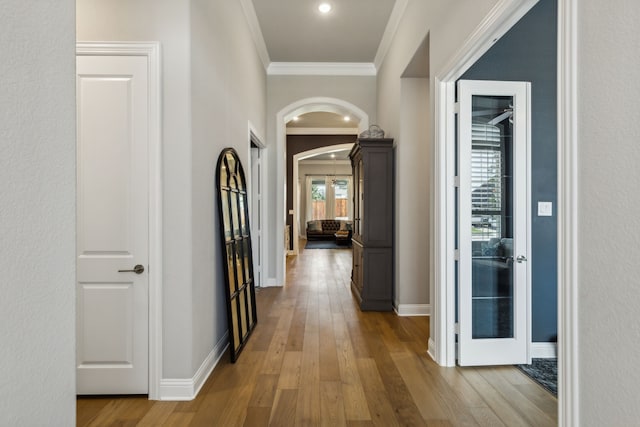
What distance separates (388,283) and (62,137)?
3968 mm

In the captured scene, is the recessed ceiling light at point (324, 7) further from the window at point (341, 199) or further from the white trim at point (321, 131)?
the window at point (341, 199)

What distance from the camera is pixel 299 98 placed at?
565 cm

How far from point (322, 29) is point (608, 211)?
4.10m

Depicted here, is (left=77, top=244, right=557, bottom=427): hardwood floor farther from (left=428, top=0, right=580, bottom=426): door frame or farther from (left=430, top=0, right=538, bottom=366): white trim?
(left=428, top=0, right=580, bottom=426): door frame

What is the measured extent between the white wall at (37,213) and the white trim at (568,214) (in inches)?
63.1

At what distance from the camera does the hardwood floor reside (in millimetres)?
2102

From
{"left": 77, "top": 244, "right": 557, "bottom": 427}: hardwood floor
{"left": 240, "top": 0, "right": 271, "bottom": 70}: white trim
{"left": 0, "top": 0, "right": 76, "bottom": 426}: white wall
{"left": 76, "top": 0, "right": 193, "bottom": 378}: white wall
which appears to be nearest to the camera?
{"left": 0, "top": 0, "right": 76, "bottom": 426}: white wall

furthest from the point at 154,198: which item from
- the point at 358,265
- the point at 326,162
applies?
the point at 326,162

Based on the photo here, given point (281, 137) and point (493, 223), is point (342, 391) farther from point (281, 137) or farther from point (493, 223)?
point (281, 137)

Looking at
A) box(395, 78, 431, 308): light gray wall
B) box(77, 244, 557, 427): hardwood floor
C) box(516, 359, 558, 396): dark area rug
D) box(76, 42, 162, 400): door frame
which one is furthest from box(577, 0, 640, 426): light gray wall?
box(395, 78, 431, 308): light gray wall

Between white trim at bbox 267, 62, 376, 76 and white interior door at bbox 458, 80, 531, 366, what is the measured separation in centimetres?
310

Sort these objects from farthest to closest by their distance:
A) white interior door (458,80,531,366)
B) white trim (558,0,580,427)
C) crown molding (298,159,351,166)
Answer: crown molding (298,159,351,166), white interior door (458,80,531,366), white trim (558,0,580,427)

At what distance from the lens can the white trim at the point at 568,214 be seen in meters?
1.31

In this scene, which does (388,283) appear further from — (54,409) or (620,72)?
(54,409)
